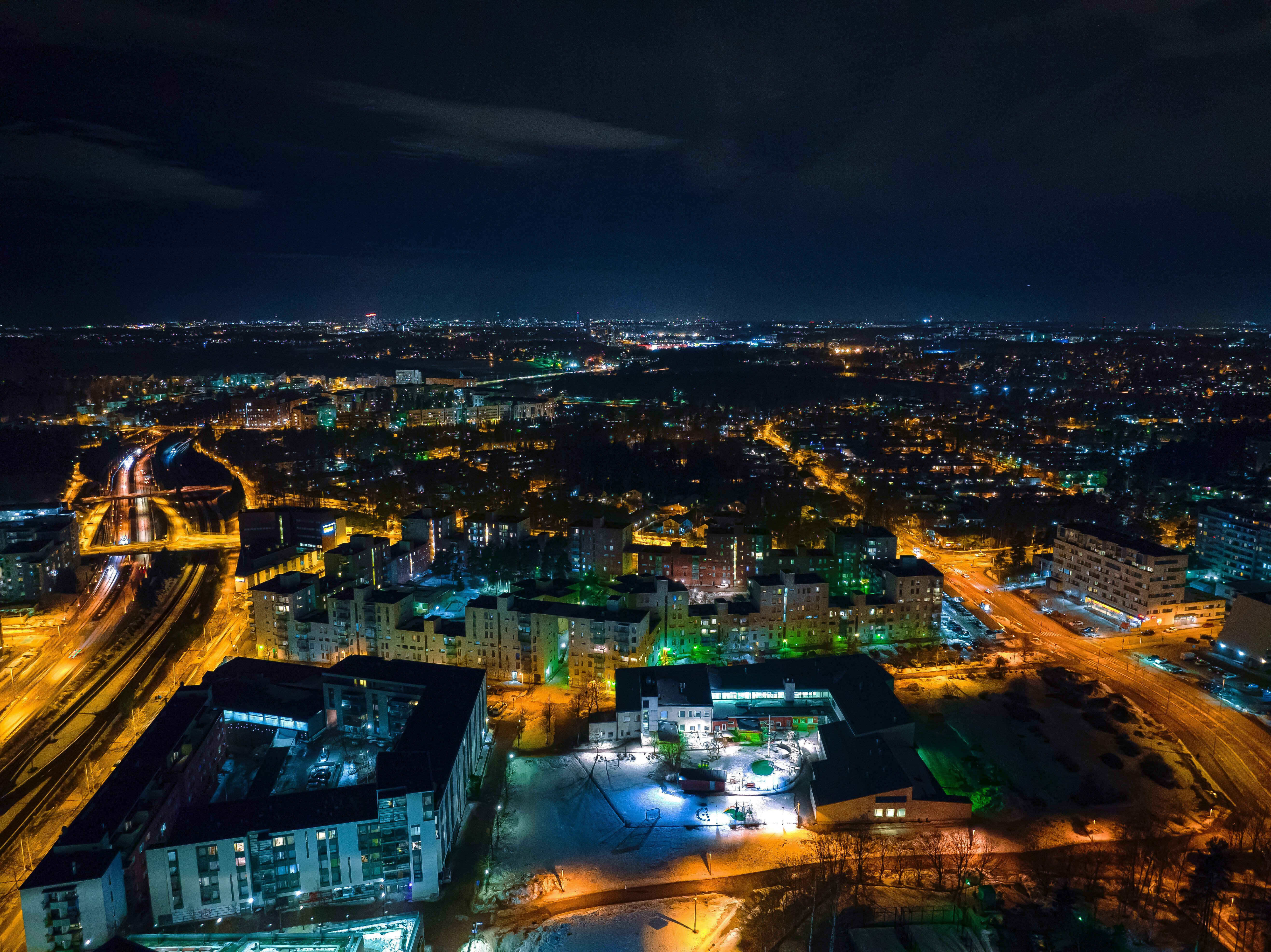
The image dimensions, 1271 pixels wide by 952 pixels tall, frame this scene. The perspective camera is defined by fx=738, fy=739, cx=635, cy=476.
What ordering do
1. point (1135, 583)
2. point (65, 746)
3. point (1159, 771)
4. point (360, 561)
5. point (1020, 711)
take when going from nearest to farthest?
point (1159, 771) → point (65, 746) → point (1020, 711) → point (1135, 583) → point (360, 561)

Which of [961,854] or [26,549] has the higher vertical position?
[26,549]

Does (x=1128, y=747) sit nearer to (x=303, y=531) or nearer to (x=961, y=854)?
(x=961, y=854)

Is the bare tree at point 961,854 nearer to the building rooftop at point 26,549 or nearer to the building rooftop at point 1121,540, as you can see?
the building rooftop at point 1121,540

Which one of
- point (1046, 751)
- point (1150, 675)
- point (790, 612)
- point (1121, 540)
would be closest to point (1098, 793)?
point (1046, 751)

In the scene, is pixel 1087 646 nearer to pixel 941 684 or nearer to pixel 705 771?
pixel 941 684

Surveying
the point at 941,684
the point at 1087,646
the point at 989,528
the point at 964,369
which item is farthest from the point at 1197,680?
the point at 964,369

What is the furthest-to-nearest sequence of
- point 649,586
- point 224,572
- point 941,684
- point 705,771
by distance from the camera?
point 224,572 → point 649,586 → point 941,684 → point 705,771

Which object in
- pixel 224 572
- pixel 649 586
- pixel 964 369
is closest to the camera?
pixel 649 586
